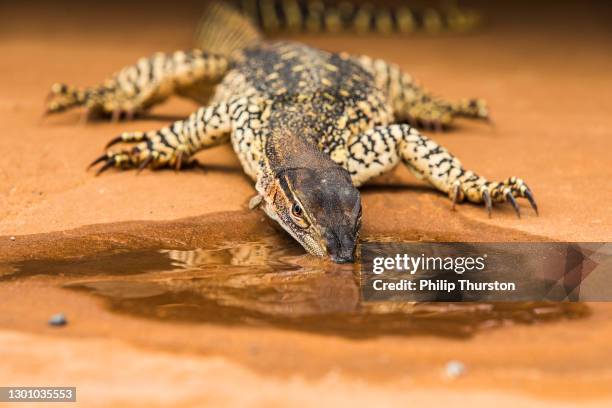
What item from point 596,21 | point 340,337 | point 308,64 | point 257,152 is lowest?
point 340,337

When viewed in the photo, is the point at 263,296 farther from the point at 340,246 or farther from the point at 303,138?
the point at 303,138

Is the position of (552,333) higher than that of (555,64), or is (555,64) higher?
(555,64)

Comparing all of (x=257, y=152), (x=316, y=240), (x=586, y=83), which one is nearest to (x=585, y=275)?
(x=316, y=240)

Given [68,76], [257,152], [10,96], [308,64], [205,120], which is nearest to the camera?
[257,152]

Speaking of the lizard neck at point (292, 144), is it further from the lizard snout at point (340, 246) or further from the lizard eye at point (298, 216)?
the lizard snout at point (340, 246)

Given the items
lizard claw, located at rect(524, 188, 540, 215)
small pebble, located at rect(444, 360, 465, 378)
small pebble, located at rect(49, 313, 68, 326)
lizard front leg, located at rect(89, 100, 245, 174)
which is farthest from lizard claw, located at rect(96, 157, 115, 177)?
small pebble, located at rect(444, 360, 465, 378)

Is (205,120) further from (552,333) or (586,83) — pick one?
(586,83)
